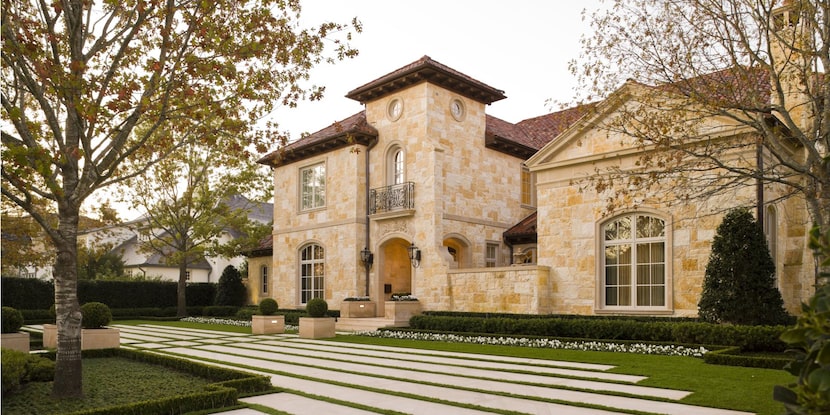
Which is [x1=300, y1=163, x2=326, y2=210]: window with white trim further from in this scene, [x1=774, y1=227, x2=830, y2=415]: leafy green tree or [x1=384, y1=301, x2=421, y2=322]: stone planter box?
[x1=774, y1=227, x2=830, y2=415]: leafy green tree

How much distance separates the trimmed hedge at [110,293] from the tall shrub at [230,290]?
268cm

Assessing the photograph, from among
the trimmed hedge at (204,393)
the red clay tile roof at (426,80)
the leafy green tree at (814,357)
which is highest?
the red clay tile roof at (426,80)

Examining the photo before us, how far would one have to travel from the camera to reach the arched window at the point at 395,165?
21.4 m

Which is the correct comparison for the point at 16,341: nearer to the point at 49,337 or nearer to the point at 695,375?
the point at 49,337

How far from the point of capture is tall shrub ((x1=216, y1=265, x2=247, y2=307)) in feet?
94.3

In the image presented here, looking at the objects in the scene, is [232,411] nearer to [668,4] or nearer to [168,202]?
[668,4]

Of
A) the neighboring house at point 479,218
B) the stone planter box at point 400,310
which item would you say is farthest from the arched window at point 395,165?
the stone planter box at point 400,310

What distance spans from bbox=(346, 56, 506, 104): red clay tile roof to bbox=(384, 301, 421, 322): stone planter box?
7501 mm

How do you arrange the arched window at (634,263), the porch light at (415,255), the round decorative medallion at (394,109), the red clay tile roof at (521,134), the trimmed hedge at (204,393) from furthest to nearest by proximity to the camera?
1. the red clay tile roof at (521,134)
2. the round decorative medallion at (394,109)
3. the porch light at (415,255)
4. the arched window at (634,263)
5. the trimmed hedge at (204,393)

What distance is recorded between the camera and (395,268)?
75.6 ft

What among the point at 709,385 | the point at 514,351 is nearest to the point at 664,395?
the point at 709,385

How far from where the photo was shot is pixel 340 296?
22.3 m

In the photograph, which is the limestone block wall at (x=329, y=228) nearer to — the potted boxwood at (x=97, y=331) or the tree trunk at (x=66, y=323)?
the potted boxwood at (x=97, y=331)

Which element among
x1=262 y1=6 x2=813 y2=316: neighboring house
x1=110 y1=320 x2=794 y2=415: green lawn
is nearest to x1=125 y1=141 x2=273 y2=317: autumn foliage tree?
x1=262 y1=6 x2=813 y2=316: neighboring house
